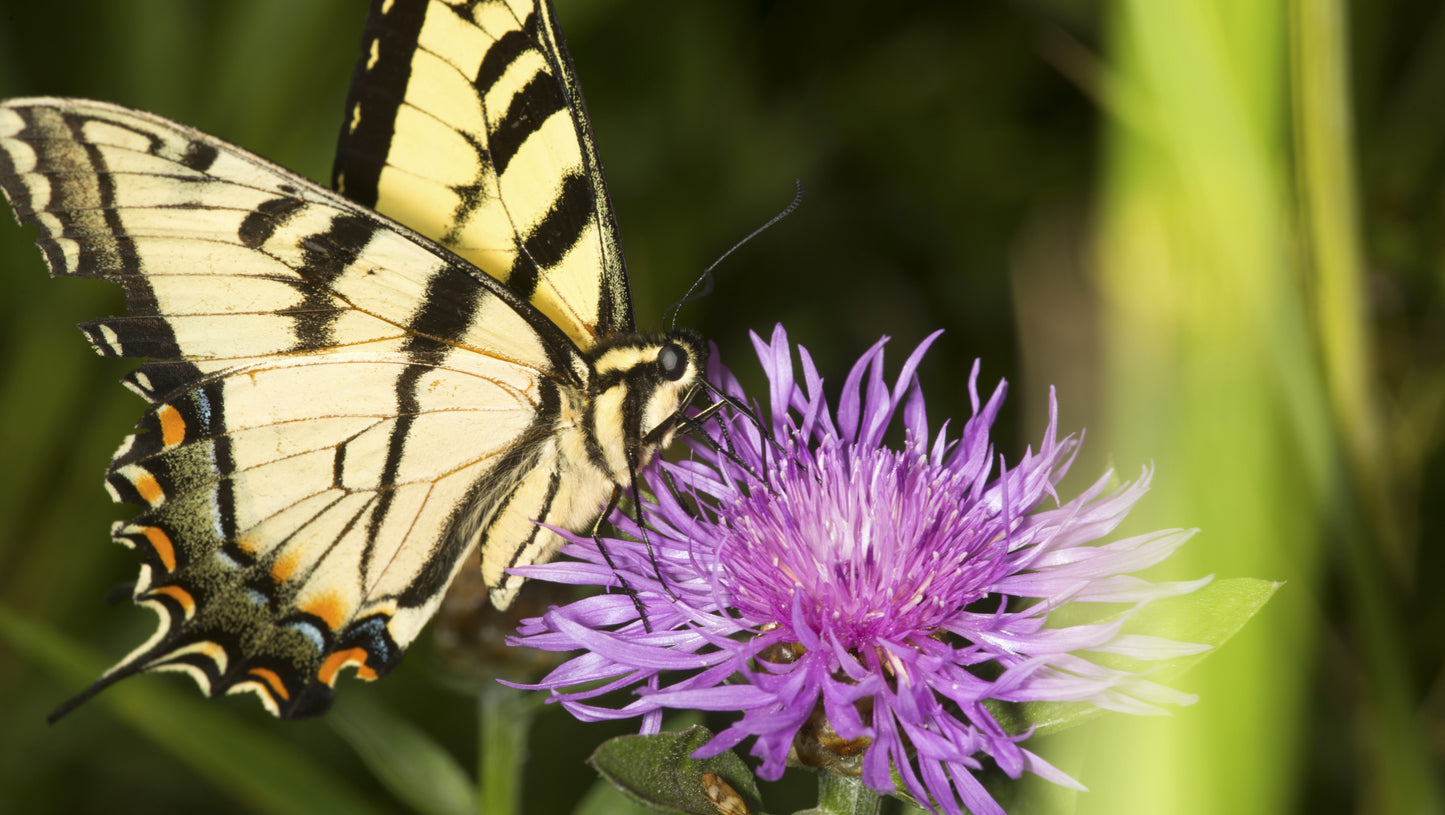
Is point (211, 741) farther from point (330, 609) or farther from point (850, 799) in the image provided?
point (850, 799)

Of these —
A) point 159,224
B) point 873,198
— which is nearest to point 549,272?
point 159,224

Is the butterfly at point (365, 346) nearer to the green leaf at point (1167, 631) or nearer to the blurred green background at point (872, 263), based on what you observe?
the blurred green background at point (872, 263)

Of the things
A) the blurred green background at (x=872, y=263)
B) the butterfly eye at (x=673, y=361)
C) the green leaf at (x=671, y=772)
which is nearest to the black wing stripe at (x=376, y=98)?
the butterfly eye at (x=673, y=361)

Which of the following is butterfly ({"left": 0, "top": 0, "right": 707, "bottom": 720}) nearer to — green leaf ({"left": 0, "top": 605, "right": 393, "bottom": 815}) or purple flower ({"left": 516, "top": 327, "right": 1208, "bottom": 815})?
purple flower ({"left": 516, "top": 327, "right": 1208, "bottom": 815})

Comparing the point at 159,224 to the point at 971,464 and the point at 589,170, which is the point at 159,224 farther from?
the point at 971,464

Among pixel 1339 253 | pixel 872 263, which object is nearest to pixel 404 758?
pixel 1339 253

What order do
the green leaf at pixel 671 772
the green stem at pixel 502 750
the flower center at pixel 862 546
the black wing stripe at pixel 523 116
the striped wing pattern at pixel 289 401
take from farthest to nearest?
the green stem at pixel 502 750 → the black wing stripe at pixel 523 116 → the striped wing pattern at pixel 289 401 → the flower center at pixel 862 546 → the green leaf at pixel 671 772
